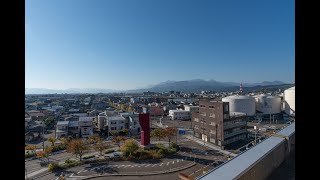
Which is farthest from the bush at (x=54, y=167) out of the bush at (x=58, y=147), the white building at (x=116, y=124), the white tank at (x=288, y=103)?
the white tank at (x=288, y=103)

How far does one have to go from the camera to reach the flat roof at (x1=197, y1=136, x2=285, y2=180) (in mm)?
6470

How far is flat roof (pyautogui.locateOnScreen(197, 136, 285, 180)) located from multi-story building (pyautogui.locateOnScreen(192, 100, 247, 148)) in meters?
6.01

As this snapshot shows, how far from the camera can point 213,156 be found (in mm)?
13789

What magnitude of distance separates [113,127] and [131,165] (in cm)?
916

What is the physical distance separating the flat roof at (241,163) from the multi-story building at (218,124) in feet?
19.7

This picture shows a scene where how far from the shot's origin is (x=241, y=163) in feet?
24.7

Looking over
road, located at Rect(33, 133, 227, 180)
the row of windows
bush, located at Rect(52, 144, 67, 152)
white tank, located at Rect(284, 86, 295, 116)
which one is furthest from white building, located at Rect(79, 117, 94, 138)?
white tank, located at Rect(284, 86, 295, 116)

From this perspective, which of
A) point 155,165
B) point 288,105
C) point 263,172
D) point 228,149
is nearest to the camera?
point 263,172

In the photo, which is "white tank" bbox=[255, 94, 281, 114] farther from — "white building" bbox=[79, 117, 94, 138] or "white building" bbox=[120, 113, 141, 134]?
"white building" bbox=[79, 117, 94, 138]

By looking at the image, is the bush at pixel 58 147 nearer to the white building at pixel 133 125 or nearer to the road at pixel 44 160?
the road at pixel 44 160

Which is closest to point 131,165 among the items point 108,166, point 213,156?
point 108,166

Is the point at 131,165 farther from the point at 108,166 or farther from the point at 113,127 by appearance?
the point at 113,127

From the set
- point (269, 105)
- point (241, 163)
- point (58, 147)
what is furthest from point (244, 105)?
point (241, 163)

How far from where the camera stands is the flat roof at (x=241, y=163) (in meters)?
6.47
